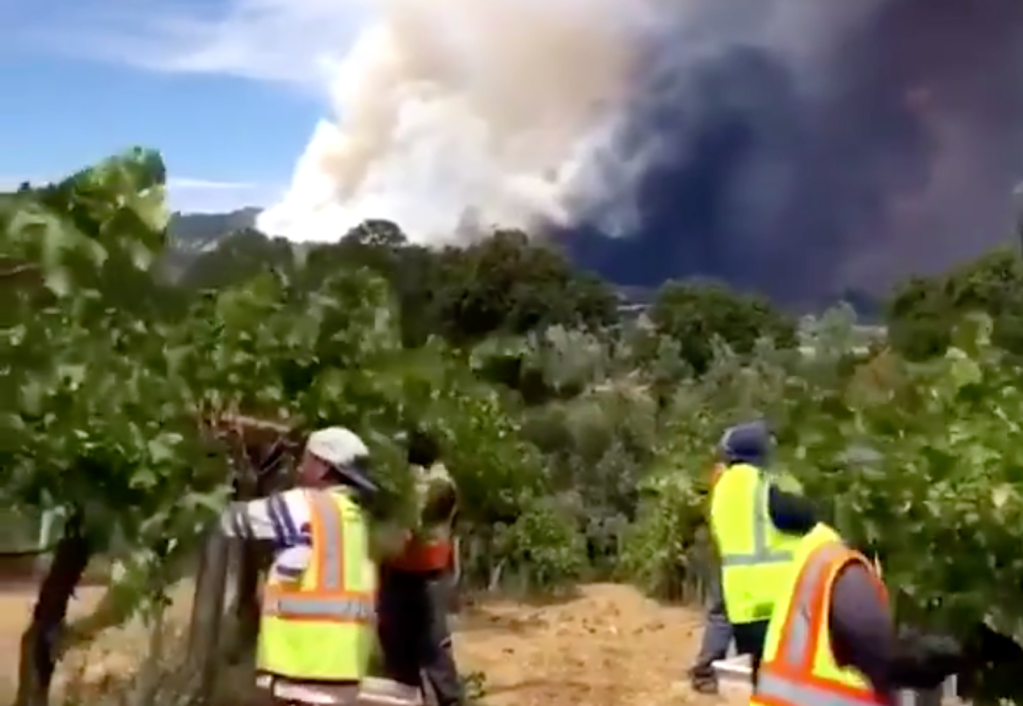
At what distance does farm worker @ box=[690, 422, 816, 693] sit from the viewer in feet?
24.5

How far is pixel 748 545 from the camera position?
25.0 ft

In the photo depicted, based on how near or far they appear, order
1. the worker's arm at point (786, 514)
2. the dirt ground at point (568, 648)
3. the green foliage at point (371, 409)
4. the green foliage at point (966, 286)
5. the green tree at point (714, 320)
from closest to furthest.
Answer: the green foliage at point (371, 409) → the worker's arm at point (786, 514) → the dirt ground at point (568, 648) → the green foliage at point (966, 286) → the green tree at point (714, 320)

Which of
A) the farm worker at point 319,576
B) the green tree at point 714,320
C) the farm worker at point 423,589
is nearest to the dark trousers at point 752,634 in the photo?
the farm worker at point 423,589

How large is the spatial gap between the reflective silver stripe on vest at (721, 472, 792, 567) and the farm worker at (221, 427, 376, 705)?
86.2 inches

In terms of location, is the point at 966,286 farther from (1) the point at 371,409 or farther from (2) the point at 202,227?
(2) the point at 202,227

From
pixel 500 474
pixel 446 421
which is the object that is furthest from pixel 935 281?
pixel 446 421

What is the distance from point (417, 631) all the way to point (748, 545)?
5.08 ft

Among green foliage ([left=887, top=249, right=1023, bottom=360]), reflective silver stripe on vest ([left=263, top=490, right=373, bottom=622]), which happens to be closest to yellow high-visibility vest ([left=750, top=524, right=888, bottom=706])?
reflective silver stripe on vest ([left=263, top=490, right=373, bottom=622])

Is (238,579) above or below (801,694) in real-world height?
above

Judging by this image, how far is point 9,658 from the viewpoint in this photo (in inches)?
355

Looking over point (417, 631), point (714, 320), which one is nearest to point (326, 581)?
point (417, 631)

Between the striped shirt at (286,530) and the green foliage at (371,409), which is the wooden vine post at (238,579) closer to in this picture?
the green foliage at (371,409)

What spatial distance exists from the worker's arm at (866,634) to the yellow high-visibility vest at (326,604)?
1916 millimetres

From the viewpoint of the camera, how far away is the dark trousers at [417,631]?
26.6 ft
